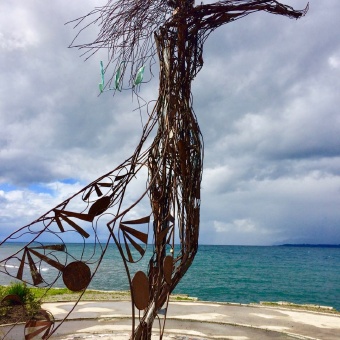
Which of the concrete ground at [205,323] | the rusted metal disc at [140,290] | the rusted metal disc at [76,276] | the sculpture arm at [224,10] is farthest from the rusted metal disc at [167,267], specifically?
the concrete ground at [205,323]

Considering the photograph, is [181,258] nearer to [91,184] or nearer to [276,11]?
[91,184]

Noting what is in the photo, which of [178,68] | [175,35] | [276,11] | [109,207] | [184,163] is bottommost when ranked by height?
[109,207]

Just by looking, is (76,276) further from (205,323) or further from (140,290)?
(205,323)

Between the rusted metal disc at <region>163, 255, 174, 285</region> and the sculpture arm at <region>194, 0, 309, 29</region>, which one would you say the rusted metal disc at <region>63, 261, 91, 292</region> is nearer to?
the rusted metal disc at <region>163, 255, 174, 285</region>

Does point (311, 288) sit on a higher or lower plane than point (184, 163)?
lower

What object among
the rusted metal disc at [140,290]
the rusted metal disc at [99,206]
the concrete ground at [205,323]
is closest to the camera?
the rusted metal disc at [140,290]

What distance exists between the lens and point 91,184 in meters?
2.00

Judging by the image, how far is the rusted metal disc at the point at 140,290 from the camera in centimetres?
171

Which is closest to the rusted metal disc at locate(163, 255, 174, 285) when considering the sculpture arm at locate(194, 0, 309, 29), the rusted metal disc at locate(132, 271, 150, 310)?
the rusted metal disc at locate(132, 271, 150, 310)

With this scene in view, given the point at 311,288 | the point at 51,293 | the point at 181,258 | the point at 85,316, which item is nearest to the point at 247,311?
the point at 85,316

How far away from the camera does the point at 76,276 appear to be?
1.76 metres

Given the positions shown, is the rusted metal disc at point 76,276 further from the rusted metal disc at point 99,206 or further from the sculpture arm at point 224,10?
the sculpture arm at point 224,10

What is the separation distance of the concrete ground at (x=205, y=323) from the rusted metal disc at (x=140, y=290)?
394 centimetres

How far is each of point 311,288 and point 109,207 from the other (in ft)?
102
